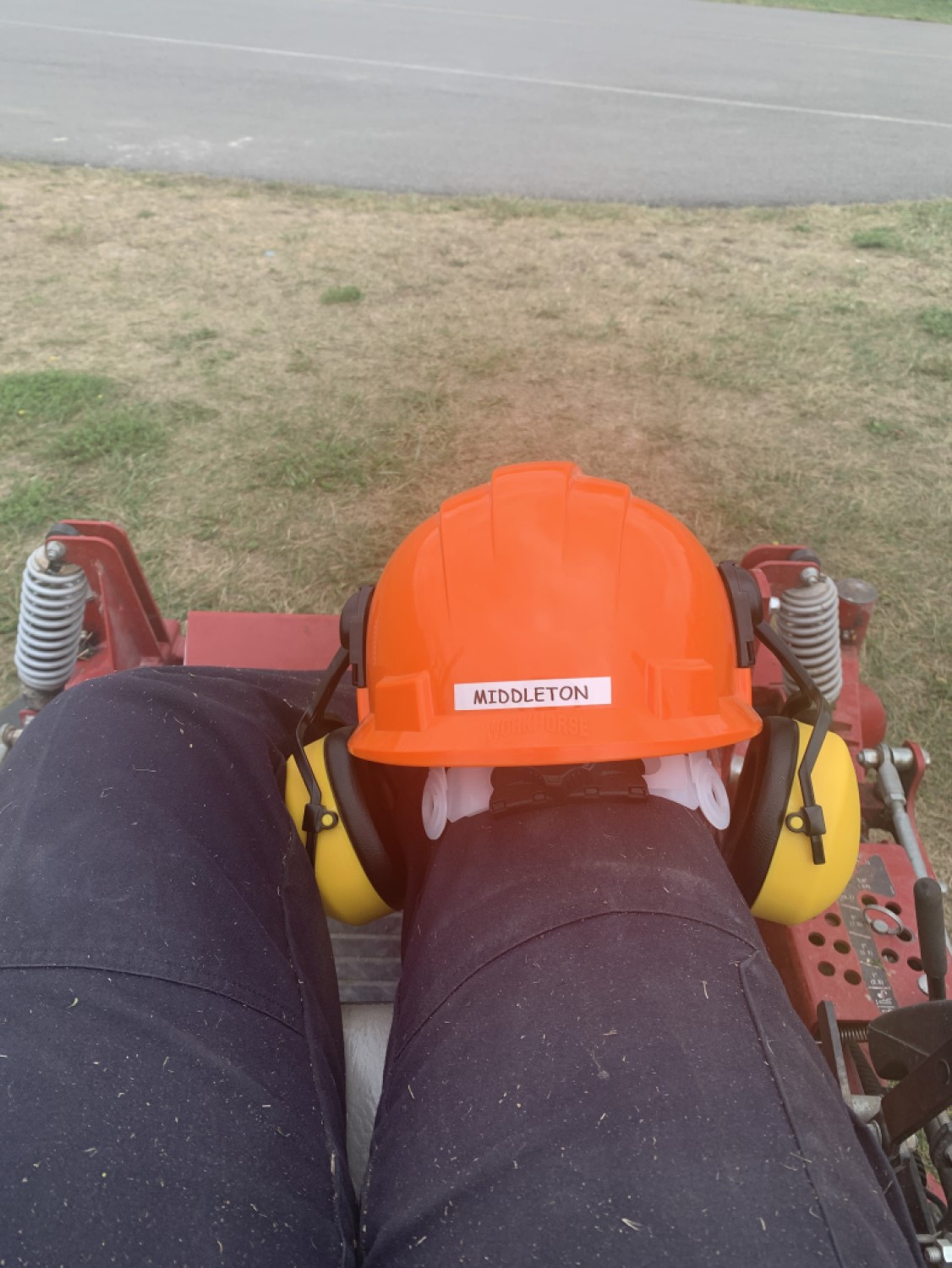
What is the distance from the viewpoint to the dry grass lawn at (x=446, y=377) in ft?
10.9

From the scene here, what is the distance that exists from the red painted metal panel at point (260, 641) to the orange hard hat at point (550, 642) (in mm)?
750

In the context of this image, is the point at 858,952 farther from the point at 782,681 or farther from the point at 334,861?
the point at 334,861

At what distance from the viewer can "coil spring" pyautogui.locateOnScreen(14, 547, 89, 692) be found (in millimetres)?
1963

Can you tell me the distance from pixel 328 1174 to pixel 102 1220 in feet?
0.84

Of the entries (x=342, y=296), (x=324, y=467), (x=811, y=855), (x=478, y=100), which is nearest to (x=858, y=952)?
(x=811, y=855)

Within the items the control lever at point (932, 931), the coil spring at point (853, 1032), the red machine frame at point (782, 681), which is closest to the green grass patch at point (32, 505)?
the red machine frame at point (782, 681)

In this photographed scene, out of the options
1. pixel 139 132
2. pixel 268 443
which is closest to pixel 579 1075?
pixel 268 443

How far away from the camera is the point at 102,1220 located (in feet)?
2.58

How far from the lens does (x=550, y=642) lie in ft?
3.93

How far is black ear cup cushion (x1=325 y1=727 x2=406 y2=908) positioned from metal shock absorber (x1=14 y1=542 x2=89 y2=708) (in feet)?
3.13

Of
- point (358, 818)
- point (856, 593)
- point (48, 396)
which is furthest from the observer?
point (48, 396)

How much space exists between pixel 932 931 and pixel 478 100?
8.58 meters

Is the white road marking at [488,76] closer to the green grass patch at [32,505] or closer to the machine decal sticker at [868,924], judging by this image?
the green grass patch at [32,505]

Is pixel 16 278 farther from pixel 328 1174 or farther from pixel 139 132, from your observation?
pixel 328 1174
